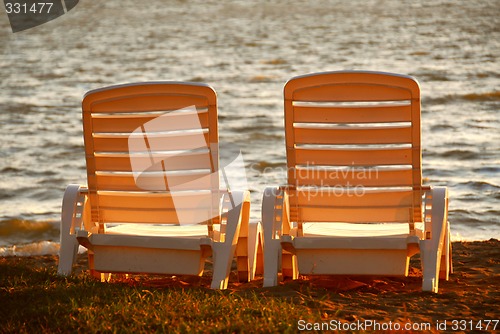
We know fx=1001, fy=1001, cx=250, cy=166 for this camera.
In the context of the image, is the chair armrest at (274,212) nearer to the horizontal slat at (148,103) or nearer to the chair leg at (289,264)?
the chair leg at (289,264)

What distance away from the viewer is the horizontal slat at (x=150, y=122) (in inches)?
211

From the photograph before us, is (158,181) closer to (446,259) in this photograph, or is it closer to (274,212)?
(274,212)

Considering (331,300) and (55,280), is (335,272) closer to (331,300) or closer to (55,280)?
(331,300)

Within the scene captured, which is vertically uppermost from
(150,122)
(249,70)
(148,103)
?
(148,103)

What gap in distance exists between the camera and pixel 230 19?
29.6 m

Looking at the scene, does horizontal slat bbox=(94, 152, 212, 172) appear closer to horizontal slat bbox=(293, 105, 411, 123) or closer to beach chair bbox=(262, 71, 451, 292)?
beach chair bbox=(262, 71, 451, 292)

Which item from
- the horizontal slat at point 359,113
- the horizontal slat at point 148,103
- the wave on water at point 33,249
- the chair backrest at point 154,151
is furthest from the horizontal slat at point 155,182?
the wave on water at point 33,249

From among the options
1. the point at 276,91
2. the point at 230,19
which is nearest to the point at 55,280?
the point at 276,91

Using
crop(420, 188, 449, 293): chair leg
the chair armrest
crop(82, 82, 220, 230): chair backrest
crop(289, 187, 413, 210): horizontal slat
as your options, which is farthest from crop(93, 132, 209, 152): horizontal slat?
crop(420, 188, 449, 293): chair leg

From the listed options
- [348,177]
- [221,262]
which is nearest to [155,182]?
[221,262]

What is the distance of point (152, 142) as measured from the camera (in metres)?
5.48

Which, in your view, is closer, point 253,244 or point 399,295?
point 399,295

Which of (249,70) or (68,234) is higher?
(68,234)

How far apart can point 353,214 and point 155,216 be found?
111 centimetres
